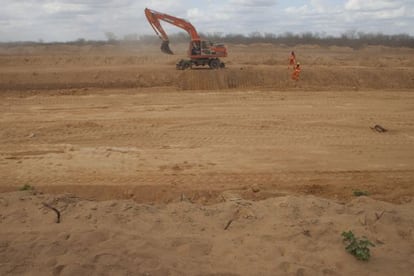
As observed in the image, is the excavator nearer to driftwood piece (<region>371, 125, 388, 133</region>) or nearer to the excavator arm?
the excavator arm

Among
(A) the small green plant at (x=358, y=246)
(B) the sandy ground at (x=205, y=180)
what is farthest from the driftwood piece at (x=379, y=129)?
(A) the small green plant at (x=358, y=246)

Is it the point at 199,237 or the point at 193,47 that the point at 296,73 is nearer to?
the point at 193,47

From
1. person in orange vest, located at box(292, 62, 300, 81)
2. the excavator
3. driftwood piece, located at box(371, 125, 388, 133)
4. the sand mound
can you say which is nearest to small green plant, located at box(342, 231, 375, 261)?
the sand mound

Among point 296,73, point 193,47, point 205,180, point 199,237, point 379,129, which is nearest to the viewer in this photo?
point 199,237

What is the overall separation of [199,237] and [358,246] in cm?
186

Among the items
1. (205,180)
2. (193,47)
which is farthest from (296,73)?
(205,180)

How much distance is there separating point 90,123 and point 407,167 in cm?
848

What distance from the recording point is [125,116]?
14.6m

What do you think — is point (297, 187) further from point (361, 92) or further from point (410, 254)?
point (361, 92)

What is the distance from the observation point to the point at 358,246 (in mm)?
5273

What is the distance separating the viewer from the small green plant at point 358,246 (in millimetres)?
5189

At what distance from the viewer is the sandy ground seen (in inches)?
204

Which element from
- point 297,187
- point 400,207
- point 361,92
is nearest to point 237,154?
point 297,187

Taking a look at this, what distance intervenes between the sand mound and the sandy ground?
21mm
